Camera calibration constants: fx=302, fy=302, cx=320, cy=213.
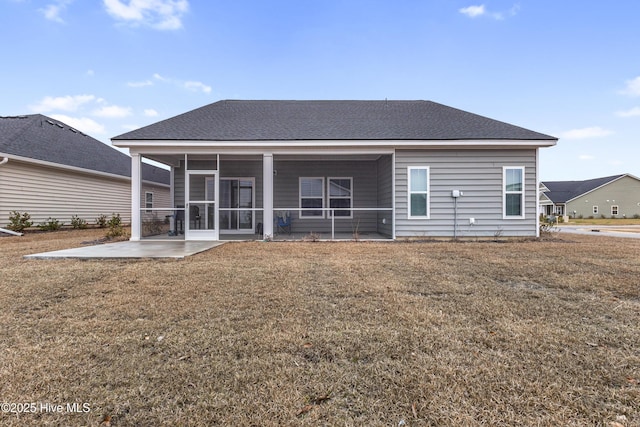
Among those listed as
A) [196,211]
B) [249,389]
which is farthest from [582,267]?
[196,211]

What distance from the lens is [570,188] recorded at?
40.3 metres

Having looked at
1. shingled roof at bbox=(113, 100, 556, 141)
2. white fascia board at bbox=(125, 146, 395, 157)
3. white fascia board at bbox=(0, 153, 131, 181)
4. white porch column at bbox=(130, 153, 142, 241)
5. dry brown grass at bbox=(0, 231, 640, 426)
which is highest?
shingled roof at bbox=(113, 100, 556, 141)

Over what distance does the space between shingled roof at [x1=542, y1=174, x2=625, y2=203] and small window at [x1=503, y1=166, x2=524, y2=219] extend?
37.2m

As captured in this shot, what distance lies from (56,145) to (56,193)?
2452 millimetres

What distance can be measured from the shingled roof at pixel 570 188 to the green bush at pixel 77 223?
47.3 metres

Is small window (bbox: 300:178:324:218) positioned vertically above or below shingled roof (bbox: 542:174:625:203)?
below

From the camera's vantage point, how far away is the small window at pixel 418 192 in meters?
9.12

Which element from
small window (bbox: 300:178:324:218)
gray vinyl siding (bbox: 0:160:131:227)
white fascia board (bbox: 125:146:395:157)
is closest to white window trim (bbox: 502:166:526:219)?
white fascia board (bbox: 125:146:395:157)

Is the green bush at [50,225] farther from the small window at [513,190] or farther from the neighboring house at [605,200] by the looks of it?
the neighboring house at [605,200]

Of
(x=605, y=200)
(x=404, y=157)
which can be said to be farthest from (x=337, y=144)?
(x=605, y=200)

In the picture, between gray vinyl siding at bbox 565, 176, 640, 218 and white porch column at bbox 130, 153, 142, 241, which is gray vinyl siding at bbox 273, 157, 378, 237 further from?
gray vinyl siding at bbox 565, 176, 640, 218

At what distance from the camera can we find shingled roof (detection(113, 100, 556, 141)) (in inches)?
346

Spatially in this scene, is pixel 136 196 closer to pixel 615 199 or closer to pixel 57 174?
pixel 57 174

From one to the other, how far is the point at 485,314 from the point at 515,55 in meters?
14.8
